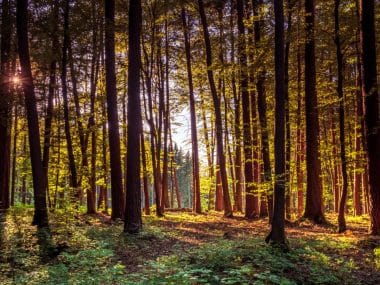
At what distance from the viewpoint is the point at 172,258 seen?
25.4ft

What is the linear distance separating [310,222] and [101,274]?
10.9m

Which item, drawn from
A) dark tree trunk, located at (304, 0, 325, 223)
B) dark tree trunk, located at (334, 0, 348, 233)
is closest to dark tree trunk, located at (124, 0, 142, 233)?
dark tree trunk, located at (334, 0, 348, 233)

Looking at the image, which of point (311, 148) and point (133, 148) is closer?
point (133, 148)

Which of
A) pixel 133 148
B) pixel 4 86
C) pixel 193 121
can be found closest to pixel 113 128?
pixel 133 148

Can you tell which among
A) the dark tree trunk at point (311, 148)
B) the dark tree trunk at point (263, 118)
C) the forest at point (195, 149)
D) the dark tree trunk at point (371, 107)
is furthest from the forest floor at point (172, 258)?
the dark tree trunk at point (311, 148)

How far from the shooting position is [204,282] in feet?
20.6

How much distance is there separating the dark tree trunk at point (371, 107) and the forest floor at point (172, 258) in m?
1.08

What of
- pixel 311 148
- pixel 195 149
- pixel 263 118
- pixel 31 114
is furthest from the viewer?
pixel 195 149

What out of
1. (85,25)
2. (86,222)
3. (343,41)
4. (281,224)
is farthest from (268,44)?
(86,222)

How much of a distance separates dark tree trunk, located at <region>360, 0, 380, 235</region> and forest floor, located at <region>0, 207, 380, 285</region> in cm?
108

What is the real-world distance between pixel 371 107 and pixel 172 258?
791 centimetres

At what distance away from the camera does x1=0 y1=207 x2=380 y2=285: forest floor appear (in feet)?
21.5

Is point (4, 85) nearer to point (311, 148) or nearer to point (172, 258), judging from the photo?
point (172, 258)

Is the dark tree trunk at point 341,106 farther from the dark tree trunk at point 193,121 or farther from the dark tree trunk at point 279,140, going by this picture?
the dark tree trunk at point 193,121
